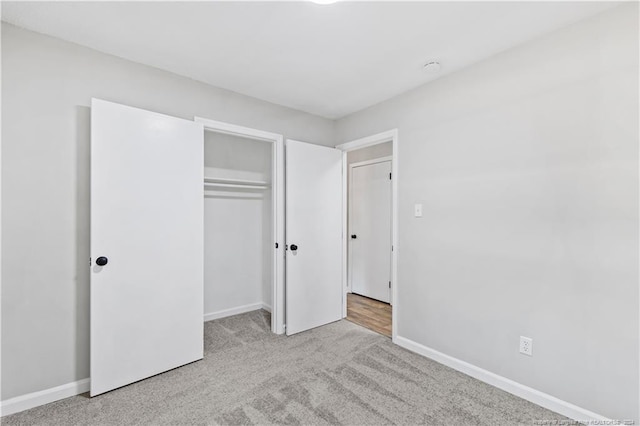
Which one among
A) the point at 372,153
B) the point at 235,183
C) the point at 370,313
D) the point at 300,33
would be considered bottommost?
the point at 370,313

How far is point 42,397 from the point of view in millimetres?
1945

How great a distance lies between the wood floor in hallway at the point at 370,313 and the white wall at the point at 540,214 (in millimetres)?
627

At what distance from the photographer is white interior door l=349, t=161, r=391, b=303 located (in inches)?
166

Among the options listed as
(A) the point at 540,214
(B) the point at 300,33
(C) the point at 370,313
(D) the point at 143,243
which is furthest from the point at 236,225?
(A) the point at 540,214

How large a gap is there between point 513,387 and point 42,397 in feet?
10.5

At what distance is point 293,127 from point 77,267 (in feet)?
7.69

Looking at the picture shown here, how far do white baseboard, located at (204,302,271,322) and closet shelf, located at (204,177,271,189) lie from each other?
1537 millimetres

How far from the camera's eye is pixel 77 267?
82.3 inches

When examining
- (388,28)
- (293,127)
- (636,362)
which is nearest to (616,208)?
(636,362)

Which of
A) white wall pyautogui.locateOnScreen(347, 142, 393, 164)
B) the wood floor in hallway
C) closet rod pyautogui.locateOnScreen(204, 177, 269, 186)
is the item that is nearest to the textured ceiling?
closet rod pyautogui.locateOnScreen(204, 177, 269, 186)

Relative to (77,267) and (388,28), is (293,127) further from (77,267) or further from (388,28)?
(77,267)

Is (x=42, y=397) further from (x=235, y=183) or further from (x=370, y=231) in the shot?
(x=370, y=231)

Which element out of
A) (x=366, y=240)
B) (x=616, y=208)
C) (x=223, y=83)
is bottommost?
(x=366, y=240)

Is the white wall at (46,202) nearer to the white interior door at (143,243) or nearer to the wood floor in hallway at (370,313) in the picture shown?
the white interior door at (143,243)
